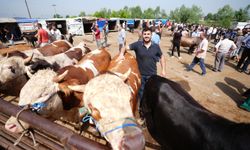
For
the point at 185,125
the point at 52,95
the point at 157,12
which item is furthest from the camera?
the point at 157,12

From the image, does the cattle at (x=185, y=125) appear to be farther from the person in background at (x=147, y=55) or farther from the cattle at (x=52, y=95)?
the cattle at (x=52, y=95)

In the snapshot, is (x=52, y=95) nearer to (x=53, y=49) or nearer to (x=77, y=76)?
(x=77, y=76)

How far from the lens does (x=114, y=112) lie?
1.52m

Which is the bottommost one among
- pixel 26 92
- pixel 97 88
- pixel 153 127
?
pixel 153 127

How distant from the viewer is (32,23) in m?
17.2

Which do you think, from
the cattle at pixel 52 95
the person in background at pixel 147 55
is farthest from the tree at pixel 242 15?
the cattle at pixel 52 95

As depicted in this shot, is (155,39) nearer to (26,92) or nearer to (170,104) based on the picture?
(170,104)

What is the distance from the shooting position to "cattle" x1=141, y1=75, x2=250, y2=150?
5.41ft

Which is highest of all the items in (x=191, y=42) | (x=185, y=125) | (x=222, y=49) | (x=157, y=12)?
(x=157, y=12)

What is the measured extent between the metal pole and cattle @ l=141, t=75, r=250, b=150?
1.54m

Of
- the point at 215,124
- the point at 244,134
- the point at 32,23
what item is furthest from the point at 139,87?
the point at 32,23

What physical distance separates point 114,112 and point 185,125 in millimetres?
1252

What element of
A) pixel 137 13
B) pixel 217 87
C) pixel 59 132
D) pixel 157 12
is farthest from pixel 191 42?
pixel 157 12

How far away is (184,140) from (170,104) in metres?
0.62
